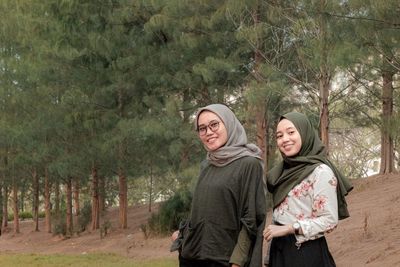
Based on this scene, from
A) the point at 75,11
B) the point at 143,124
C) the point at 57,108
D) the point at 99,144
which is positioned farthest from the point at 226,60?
the point at 57,108

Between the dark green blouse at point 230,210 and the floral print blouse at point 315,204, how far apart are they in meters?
0.15

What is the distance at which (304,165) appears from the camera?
2.78 m

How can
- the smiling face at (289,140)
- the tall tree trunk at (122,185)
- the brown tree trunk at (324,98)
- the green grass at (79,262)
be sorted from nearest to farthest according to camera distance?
1. the smiling face at (289,140)
2. the green grass at (79,262)
3. the brown tree trunk at (324,98)
4. the tall tree trunk at (122,185)

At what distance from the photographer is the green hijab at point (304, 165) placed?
2.76 metres

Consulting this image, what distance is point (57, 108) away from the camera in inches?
704

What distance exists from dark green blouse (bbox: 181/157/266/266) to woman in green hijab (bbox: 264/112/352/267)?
92mm

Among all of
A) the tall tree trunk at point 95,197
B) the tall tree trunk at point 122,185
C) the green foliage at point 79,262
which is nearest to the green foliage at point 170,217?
the tall tree trunk at point 122,185

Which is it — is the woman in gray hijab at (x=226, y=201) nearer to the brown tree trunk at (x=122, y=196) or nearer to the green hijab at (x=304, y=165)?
the green hijab at (x=304, y=165)

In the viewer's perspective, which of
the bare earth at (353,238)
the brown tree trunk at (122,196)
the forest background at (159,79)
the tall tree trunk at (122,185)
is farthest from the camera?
the brown tree trunk at (122,196)

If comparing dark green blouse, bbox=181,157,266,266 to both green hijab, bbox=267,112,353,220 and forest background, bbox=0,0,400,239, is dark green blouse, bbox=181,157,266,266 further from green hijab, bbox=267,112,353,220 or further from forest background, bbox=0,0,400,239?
forest background, bbox=0,0,400,239

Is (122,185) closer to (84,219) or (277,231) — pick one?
(84,219)

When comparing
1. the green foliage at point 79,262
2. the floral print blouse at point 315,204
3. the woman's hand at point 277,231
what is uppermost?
the floral print blouse at point 315,204

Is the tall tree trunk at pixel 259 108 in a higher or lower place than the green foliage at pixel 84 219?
higher

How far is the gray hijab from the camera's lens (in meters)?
2.86
